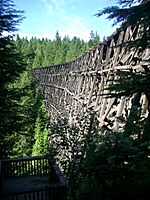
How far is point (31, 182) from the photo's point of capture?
7777 mm

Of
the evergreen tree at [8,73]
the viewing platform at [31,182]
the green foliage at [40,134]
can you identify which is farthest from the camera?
the green foliage at [40,134]

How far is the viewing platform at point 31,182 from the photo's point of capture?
6781 mm

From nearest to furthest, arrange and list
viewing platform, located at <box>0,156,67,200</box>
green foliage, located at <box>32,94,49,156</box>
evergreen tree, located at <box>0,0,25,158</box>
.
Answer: viewing platform, located at <box>0,156,67,200</box>, evergreen tree, located at <box>0,0,25,158</box>, green foliage, located at <box>32,94,49,156</box>

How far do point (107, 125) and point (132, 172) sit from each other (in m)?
4.14

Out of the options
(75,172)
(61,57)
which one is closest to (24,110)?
(75,172)

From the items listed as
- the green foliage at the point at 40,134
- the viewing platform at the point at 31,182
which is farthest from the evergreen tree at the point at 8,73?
the green foliage at the point at 40,134

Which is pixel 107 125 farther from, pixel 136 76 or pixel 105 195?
pixel 136 76

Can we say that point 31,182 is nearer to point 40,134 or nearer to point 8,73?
point 8,73

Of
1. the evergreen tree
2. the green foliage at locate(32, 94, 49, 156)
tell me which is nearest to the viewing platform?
the evergreen tree

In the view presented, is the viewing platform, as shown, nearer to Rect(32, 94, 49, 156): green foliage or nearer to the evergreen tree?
the evergreen tree

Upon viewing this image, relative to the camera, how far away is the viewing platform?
267 inches

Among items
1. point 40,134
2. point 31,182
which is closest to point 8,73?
point 31,182

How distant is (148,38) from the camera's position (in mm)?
3250

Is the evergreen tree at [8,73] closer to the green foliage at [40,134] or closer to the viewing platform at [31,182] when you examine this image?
the viewing platform at [31,182]
